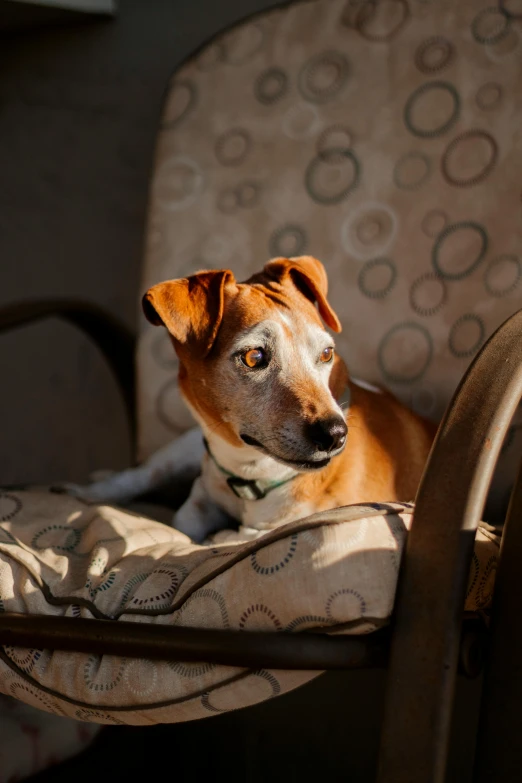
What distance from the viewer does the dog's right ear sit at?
4.32 feet

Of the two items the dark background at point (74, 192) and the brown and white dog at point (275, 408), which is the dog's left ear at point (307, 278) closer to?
the brown and white dog at point (275, 408)

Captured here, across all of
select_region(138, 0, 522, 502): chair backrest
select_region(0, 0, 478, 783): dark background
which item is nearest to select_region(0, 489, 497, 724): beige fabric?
select_region(138, 0, 522, 502): chair backrest

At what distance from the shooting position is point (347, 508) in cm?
95

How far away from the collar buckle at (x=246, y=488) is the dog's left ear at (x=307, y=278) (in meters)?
0.35

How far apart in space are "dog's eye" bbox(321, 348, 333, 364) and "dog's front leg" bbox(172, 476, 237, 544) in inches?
16.8

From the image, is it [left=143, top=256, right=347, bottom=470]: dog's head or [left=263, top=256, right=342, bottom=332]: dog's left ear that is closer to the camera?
[left=143, top=256, right=347, bottom=470]: dog's head

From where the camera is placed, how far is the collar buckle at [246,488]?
1.44 meters

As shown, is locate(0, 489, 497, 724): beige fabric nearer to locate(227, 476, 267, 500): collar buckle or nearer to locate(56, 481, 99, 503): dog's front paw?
locate(227, 476, 267, 500): collar buckle

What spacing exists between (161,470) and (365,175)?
89 cm

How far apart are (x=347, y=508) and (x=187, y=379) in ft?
2.05

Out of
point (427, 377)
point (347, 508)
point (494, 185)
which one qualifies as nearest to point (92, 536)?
point (347, 508)

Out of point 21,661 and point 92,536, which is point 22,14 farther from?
point 21,661

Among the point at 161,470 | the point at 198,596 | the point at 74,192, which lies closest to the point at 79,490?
the point at 161,470

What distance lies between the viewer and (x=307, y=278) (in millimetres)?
1488
